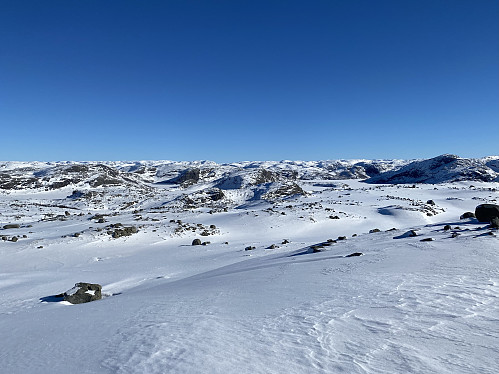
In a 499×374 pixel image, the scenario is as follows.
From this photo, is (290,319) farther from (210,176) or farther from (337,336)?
(210,176)

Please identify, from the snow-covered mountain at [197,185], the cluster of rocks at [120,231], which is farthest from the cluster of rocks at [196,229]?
the snow-covered mountain at [197,185]

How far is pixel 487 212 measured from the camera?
15.9m

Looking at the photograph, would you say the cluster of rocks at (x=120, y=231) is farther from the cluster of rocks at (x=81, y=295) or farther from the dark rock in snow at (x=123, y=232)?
the cluster of rocks at (x=81, y=295)

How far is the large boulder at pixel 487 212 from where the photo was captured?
15.5 metres

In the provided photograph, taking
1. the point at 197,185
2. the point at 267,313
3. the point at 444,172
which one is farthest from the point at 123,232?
the point at 444,172

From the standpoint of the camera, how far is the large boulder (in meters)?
15.5

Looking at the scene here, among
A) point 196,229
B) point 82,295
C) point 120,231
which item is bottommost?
point 82,295

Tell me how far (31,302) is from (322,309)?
979 cm

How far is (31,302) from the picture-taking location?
9.51 metres

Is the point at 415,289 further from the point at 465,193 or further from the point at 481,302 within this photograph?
the point at 465,193

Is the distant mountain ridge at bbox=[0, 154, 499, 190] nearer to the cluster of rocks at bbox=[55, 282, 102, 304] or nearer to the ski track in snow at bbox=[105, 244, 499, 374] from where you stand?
the cluster of rocks at bbox=[55, 282, 102, 304]

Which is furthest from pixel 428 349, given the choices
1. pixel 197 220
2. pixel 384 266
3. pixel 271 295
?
pixel 197 220

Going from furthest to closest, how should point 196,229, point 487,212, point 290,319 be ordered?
point 196,229 → point 487,212 → point 290,319

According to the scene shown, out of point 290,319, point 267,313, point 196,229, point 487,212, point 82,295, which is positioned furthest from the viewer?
point 196,229
